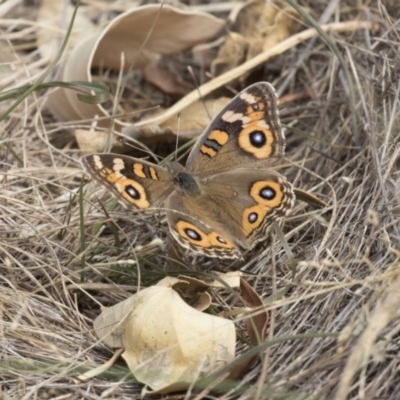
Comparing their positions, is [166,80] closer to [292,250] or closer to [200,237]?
[292,250]

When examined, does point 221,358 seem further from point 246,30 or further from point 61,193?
point 246,30

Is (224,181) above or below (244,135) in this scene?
below

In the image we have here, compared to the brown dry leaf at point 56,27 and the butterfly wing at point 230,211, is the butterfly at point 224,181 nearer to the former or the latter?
the butterfly wing at point 230,211

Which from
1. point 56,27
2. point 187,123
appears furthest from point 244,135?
point 56,27

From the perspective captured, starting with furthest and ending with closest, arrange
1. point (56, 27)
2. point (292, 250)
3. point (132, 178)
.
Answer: point (56, 27) → point (292, 250) → point (132, 178)

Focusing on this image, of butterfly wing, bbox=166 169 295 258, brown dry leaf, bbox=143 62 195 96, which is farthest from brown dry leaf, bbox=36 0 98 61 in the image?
butterfly wing, bbox=166 169 295 258
